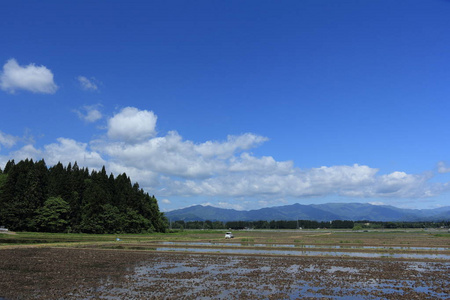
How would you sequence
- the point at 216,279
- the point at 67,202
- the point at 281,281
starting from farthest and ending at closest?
the point at 67,202 → the point at 216,279 → the point at 281,281

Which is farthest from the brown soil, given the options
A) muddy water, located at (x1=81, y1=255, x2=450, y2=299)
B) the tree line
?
the tree line

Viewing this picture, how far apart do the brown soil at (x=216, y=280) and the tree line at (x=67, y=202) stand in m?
56.0

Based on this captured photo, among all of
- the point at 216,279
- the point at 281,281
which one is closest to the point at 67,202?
the point at 216,279

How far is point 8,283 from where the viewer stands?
18859 mm

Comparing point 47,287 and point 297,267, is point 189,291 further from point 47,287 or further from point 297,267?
point 297,267

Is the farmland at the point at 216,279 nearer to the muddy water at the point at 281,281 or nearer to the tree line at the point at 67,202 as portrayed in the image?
the muddy water at the point at 281,281

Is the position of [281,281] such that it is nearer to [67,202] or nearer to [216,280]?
[216,280]

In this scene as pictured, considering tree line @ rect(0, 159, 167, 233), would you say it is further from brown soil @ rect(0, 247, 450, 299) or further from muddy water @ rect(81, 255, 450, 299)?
muddy water @ rect(81, 255, 450, 299)

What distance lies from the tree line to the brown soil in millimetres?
Result: 56010

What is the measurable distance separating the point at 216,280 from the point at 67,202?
247ft

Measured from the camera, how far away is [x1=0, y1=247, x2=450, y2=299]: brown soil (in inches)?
661

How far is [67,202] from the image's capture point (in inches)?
3322

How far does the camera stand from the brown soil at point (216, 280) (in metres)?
16.8

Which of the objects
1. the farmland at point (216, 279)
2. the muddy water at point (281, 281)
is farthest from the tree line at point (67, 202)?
the muddy water at point (281, 281)
